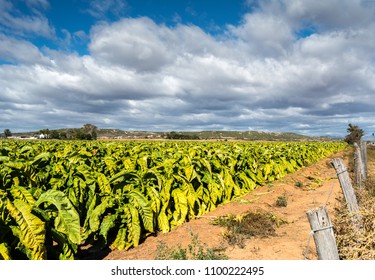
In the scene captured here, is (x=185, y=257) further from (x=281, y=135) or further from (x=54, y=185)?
(x=281, y=135)

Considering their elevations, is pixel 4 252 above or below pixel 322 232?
below

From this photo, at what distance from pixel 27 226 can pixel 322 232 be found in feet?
9.80

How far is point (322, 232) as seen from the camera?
10.9ft

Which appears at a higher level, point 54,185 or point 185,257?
point 54,185

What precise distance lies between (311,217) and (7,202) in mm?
3045

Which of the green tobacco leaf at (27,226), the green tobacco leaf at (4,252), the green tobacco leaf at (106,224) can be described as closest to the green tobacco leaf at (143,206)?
the green tobacco leaf at (106,224)

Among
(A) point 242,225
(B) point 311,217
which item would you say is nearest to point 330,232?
(B) point 311,217

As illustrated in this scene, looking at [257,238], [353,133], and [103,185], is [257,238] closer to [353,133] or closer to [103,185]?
[103,185]

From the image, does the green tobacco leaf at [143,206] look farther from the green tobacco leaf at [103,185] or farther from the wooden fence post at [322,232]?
the wooden fence post at [322,232]

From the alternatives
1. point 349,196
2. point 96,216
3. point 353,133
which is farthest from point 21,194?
point 353,133

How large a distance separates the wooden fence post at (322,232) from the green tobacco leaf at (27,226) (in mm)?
2720

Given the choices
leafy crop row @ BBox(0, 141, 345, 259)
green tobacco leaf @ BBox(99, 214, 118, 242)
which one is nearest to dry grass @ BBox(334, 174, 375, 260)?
leafy crop row @ BBox(0, 141, 345, 259)
